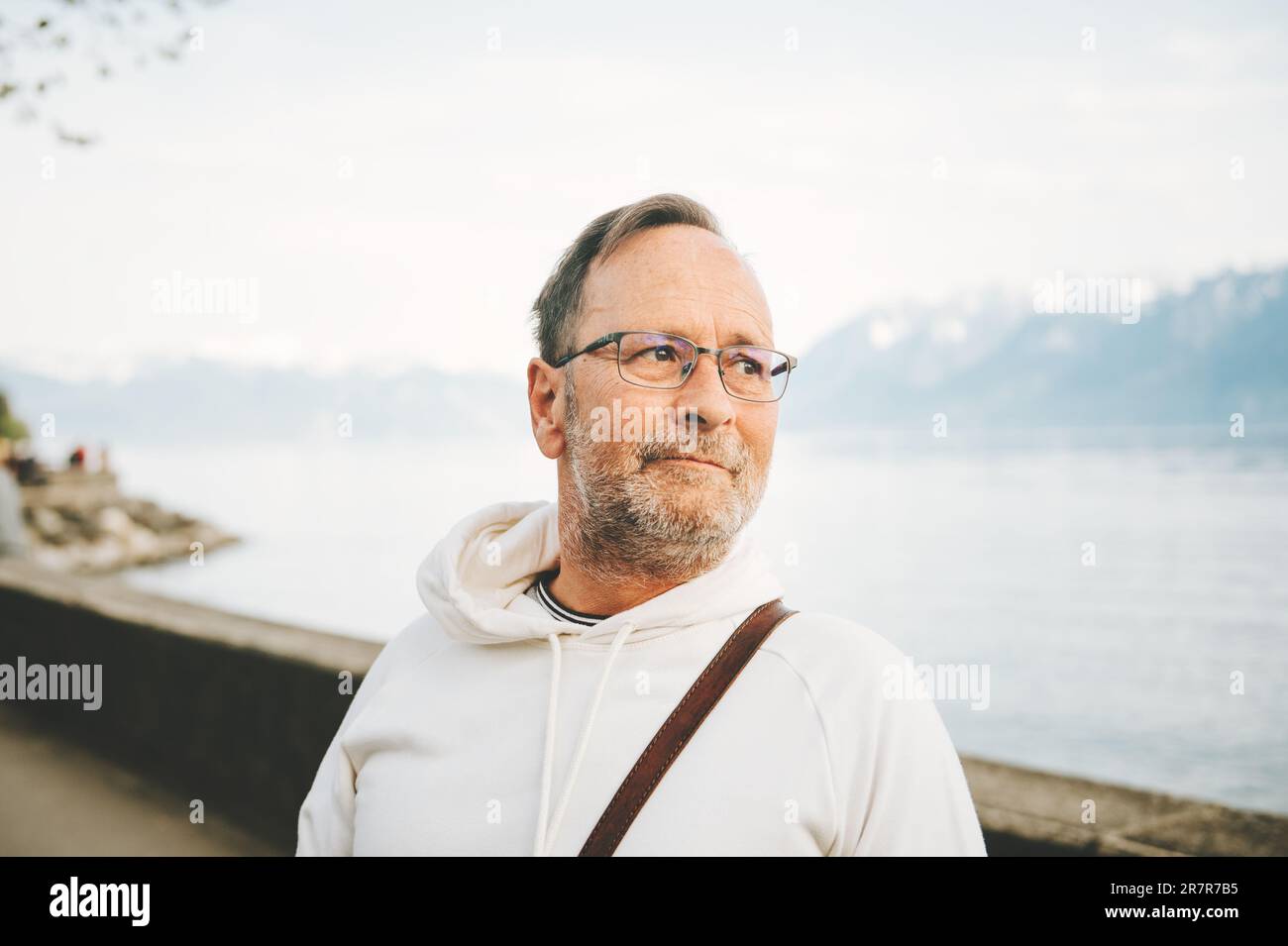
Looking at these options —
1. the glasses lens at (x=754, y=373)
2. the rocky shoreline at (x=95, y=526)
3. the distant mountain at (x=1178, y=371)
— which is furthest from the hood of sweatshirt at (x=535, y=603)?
the distant mountain at (x=1178, y=371)

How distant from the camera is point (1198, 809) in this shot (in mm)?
2395

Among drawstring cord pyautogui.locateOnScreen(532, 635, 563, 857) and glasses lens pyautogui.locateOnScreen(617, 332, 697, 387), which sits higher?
glasses lens pyautogui.locateOnScreen(617, 332, 697, 387)

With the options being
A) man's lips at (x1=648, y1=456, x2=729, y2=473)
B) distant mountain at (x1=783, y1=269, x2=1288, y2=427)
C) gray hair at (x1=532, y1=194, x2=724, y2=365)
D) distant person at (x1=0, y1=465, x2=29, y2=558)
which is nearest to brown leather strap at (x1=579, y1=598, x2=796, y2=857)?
man's lips at (x1=648, y1=456, x2=729, y2=473)

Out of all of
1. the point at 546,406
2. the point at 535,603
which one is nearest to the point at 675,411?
the point at 546,406

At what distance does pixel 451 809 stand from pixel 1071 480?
92.1 m

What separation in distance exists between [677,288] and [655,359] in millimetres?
143

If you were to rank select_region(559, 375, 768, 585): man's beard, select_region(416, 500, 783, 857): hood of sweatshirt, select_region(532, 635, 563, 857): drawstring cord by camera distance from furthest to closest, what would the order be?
select_region(559, 375, 768, 585): man's beard, select_region(416, 500, 783, 857): hood of sweatshirt, select_region(532, 635, 563, 857): drawstring cord

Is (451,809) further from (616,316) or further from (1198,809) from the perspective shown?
(1198,809)

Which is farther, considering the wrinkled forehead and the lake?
the lake

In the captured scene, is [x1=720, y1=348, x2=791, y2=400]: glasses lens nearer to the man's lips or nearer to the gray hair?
the man's lips

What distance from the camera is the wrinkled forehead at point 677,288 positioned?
189 cm

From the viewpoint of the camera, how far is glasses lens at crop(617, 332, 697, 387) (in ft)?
6.12

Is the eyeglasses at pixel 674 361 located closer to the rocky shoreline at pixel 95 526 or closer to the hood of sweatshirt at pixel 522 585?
the hood of sweatshirt at pixel 522 585

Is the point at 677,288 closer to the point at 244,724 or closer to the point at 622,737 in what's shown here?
the point at 622,737
